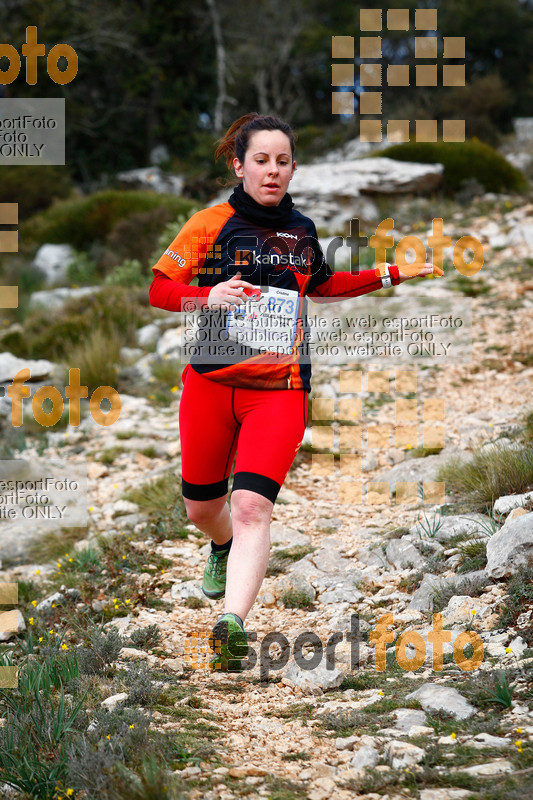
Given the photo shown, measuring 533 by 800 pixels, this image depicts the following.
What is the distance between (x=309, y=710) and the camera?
2453 millimetres

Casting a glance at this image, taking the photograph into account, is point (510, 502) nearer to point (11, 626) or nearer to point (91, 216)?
point (11, 626)

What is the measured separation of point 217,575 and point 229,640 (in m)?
0.80

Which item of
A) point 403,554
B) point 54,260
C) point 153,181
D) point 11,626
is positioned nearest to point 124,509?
point 11,626

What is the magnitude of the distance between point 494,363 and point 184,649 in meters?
4.23

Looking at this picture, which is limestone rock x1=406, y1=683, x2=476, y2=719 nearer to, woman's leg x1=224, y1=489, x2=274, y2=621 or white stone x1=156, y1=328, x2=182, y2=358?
woman's leg x1=224, y1=489, x2=274, y2=621

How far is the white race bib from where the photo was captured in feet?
8.95

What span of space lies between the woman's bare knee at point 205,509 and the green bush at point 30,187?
11910 mm

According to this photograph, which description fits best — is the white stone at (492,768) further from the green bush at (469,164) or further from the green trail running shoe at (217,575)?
the green bush at (469,164)

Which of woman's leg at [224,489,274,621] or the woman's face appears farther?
the woman's face

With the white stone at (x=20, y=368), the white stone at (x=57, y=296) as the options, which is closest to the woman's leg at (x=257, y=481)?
the white stone at (x=20, y=368)

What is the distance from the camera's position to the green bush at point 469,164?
11422 millimetres

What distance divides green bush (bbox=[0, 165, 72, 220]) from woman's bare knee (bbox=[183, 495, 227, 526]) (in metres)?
11.9

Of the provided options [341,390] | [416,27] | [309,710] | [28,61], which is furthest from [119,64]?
[309,710]

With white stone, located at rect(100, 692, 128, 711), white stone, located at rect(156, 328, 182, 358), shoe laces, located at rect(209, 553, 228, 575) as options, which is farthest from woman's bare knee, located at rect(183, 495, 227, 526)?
white stone, located at rect(156, 328, 182, 358)
